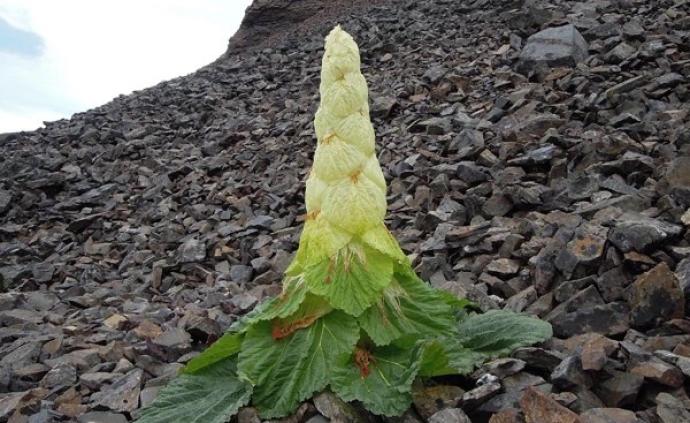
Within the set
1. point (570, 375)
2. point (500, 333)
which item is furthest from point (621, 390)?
point (500, 333)

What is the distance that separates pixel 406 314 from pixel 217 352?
1.04m

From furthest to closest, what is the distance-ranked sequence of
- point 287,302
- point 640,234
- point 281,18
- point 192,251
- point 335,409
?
point 281,18
point 192,251
point 640,234
point 287,302
point 335,409

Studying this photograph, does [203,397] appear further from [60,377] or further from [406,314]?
[60,377]

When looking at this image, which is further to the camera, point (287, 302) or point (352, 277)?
point (287, 302)

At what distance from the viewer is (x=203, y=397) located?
3307 millimetres

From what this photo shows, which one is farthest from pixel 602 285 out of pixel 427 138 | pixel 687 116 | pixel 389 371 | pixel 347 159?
pixel 427 138

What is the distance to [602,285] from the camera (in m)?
4.15

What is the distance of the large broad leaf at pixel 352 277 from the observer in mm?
3043

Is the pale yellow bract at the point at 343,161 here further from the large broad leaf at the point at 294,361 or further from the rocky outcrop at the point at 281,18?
the rocky outcrop at the point at 281,18

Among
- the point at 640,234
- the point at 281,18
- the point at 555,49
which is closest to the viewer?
the point at 640,234

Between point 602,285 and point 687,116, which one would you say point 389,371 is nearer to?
point 602,285

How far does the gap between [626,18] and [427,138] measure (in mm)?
4520

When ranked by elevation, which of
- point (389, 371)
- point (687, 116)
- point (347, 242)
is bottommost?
A: point (687, 116)

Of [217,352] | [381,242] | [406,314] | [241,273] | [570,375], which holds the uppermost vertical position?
[381,242]
